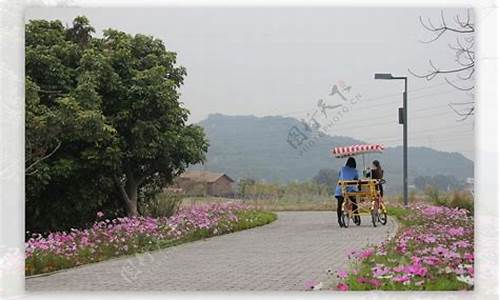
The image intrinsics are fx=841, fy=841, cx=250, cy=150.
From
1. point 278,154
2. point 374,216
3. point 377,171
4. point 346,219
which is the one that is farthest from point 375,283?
point 346,219

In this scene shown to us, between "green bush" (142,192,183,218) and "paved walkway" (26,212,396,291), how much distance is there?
3.82 ft

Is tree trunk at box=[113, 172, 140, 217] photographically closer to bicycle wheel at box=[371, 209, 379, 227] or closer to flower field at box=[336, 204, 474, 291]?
bicycle wheel at box=[371, 209, 379, 227]

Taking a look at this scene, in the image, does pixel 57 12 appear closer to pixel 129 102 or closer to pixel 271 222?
pixel 129 102

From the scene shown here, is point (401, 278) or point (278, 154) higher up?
point (278, 154)

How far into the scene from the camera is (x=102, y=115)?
36.2 ft

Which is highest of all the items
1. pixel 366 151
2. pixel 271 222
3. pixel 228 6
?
pixel 228 6

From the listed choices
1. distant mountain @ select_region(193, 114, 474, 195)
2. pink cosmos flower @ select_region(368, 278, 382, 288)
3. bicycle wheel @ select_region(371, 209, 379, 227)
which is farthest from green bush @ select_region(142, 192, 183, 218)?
pink cosmos flower @ select_region(368, 278, 382, 288)

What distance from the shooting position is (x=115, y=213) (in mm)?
12484

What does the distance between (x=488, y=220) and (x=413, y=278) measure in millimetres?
1151

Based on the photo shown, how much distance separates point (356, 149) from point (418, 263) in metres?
2.92

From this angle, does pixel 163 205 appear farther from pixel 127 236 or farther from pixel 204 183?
pixel 127 236

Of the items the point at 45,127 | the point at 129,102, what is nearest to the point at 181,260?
the point at 45,127

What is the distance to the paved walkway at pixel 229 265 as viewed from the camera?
7.75 m

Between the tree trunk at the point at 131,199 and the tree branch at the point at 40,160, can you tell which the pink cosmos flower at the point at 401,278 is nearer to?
the tree branch at the point at 40,160
